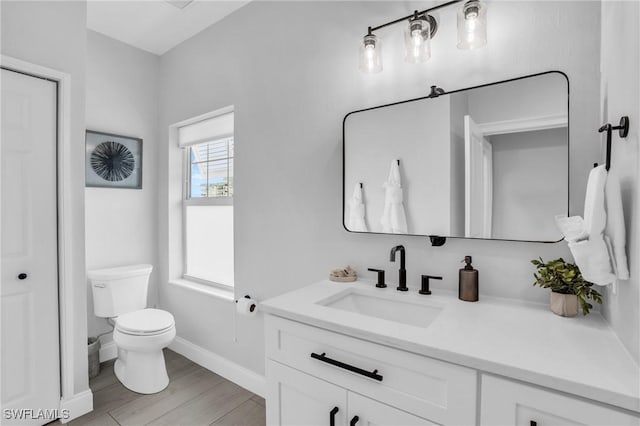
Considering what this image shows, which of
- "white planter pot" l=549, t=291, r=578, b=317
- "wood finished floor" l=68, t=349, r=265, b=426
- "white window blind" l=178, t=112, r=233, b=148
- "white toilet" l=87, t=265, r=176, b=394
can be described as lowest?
"wood finished floor" l=68, t=349, r=265, b=426

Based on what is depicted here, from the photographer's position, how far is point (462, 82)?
141cm

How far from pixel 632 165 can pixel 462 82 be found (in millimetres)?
743

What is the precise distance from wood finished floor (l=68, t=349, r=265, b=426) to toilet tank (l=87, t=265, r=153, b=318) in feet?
1.59

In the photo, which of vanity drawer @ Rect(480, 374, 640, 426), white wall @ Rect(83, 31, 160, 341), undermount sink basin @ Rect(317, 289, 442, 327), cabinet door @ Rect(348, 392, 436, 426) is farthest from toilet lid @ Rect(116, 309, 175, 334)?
vanity drawer @ Rect(480, 374, 640, 426)

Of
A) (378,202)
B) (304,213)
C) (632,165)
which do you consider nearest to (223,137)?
(304,213)

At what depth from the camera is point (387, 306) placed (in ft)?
4.76

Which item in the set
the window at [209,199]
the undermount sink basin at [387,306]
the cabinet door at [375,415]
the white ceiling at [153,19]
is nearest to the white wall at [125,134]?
the white ceiling at [153,19]

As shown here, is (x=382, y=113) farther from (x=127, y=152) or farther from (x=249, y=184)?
(x=127, y=152)

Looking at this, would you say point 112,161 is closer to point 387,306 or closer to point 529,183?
point 387,306

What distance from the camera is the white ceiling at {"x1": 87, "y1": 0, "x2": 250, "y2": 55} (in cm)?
226

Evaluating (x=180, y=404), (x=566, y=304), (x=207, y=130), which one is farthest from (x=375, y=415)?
(x=207, y=130)

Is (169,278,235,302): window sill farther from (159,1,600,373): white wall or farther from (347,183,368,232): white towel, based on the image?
(347,183,368,232): white towel

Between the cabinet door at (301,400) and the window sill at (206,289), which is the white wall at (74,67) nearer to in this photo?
the window sill at (206,289)

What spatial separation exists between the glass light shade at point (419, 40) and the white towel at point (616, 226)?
85 cm
